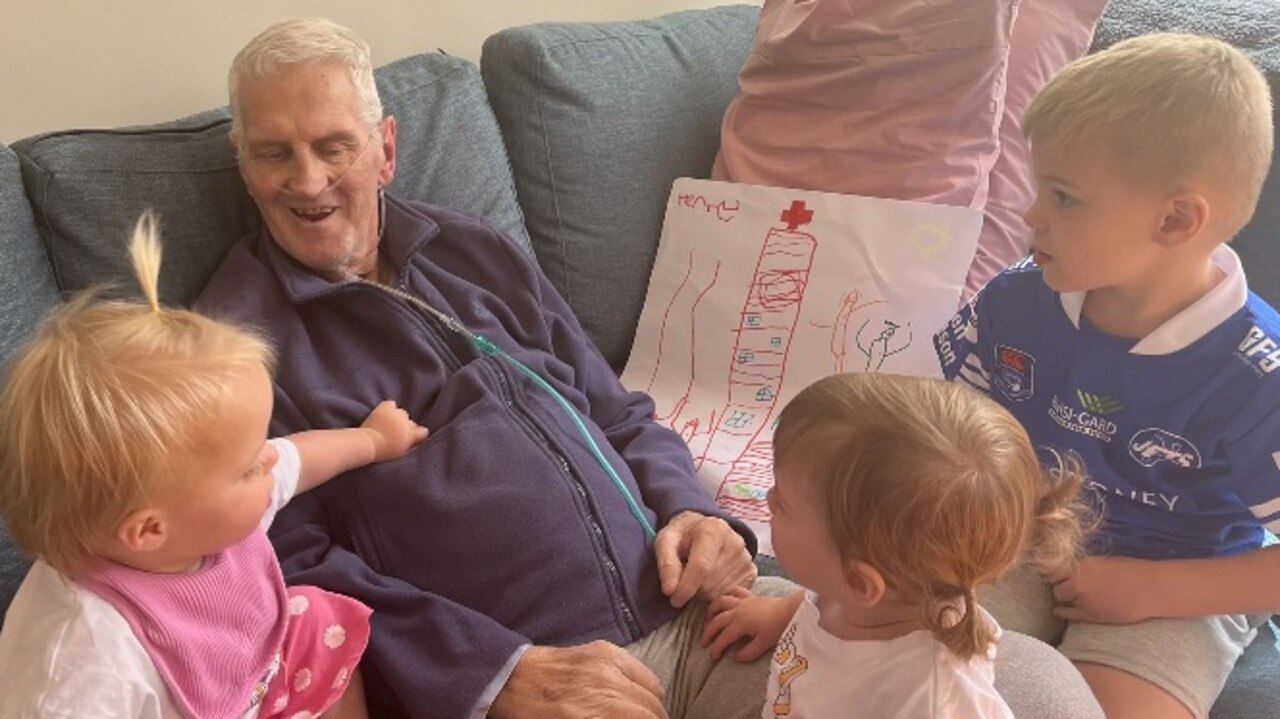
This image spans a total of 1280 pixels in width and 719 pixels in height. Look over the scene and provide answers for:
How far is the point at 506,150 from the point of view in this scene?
2.07 meters

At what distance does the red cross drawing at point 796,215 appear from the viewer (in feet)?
6.87

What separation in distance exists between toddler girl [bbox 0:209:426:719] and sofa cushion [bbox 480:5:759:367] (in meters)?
0.95

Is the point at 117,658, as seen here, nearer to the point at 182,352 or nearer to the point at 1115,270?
the point at 182,352

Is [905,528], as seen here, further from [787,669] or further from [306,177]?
[306,177]

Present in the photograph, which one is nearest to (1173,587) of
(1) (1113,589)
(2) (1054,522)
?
(1) (1113,589)

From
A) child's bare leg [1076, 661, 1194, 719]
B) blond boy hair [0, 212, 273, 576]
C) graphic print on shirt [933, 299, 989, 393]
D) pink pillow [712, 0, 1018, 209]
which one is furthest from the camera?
pink pillow [712, 0, 1018, 209]

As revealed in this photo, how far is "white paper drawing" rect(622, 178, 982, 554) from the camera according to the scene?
2.00 metres

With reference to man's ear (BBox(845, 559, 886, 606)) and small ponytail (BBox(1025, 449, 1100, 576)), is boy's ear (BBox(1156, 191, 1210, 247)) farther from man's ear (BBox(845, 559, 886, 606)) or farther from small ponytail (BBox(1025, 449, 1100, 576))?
man's ear (BBox(845, 559, 886, 606))

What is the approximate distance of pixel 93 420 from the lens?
1.04 meters

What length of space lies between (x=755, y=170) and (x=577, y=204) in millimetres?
319

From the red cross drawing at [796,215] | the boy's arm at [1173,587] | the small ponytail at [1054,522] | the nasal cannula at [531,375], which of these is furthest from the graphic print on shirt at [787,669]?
the red cross drawing at [796,215]

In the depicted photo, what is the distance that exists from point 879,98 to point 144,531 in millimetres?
1405

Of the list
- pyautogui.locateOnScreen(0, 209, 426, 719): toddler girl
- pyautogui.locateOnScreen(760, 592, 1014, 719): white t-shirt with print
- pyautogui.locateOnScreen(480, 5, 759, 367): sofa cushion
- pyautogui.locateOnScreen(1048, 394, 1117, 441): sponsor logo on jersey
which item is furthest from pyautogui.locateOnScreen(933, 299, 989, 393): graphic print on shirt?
pyautogui.locateOnScreen(0, 209, 426, 719): toddler girl

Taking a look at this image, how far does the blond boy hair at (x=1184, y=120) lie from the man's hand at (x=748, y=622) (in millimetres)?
631
